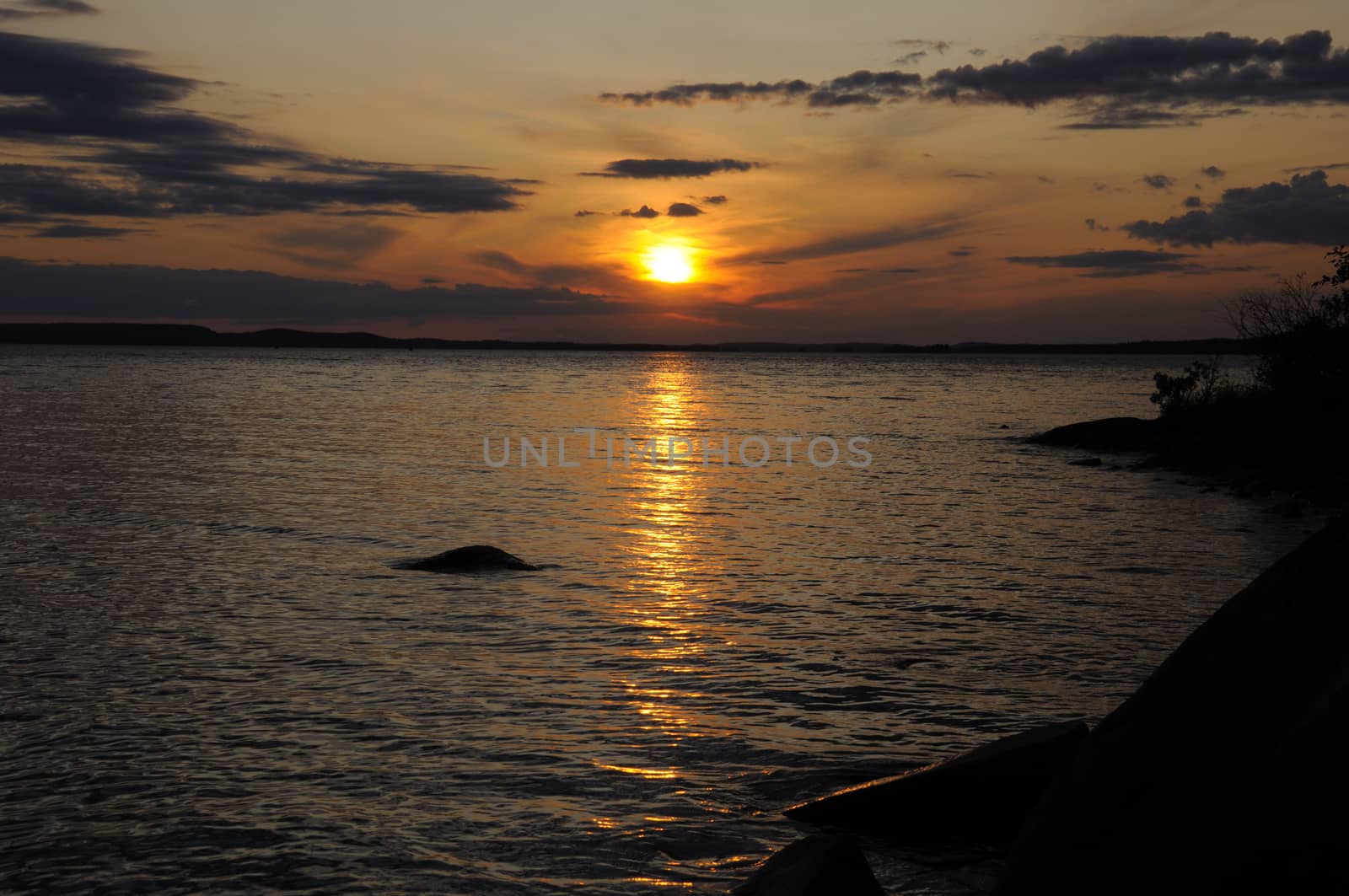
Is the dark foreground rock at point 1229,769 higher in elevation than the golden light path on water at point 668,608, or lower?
higher

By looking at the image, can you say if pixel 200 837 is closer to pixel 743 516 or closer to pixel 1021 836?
pixel 1021 836

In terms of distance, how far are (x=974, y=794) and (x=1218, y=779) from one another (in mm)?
3523

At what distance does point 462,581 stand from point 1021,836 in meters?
14.1

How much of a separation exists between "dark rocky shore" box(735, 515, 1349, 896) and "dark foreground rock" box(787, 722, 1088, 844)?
1787mm

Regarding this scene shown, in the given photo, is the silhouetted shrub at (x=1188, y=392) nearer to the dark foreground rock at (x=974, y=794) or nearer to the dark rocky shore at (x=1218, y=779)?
the dark foreground rock at (x=974, y=794)

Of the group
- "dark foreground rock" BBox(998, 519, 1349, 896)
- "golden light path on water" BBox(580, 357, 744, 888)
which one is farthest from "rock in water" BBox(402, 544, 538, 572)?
"dark foreground rock" BBox(998, 519, 1349, 896)

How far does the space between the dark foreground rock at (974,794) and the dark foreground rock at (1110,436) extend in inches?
1738

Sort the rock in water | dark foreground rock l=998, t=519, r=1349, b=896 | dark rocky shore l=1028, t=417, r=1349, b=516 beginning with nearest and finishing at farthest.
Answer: dark foreground rock l=998, t=519, r=1349, b=896 → the rock in water → dark rocky shore l=1028, t=417, r=1349, b=516

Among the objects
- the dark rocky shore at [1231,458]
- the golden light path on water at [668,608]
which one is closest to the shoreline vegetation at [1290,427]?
the dark rocky shore at [1231,458]

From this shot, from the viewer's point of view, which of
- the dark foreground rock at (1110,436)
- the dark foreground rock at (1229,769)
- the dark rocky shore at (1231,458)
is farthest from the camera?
the dark foreground rock at (1110,436)

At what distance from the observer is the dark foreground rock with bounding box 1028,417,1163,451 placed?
169 ft

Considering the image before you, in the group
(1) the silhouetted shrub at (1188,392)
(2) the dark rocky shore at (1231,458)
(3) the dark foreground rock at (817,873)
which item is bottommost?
(3) the dark foreground rock at (817,873)

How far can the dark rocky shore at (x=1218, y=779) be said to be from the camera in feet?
17.9

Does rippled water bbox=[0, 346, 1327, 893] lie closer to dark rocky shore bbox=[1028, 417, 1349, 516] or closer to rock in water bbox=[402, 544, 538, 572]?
rock in water bbox=[402, 544, 538, 572]
